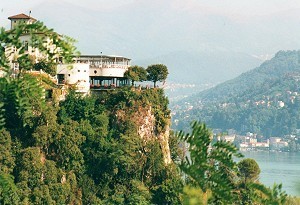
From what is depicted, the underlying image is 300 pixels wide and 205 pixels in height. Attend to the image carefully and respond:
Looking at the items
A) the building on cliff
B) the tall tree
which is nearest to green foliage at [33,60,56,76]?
the building on cliff

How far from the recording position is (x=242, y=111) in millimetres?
129000

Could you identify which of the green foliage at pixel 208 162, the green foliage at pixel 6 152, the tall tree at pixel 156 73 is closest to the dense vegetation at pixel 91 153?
the green foliage at pixel 6 152

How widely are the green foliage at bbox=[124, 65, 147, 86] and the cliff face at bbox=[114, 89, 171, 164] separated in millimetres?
547

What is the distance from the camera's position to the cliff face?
25.0 meters

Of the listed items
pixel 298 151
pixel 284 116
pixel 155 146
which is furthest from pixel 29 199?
pixel 284 116

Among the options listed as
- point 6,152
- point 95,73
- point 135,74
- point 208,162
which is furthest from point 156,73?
point 208,162

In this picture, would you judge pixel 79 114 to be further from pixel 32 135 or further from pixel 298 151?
pixel 298 151

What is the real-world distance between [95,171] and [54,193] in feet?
7.29

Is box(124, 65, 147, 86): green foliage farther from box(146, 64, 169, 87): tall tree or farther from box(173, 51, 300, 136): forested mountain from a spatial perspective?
box(173, 51, 300, 136): forested mountain

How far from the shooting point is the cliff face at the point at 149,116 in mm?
24969

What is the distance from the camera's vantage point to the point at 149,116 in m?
25.3

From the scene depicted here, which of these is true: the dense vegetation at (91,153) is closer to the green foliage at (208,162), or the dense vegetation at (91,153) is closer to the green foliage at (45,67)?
the green foliage at (45,67)

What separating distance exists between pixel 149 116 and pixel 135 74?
1443 mm

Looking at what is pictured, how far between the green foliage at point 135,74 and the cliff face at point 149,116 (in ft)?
1.79
